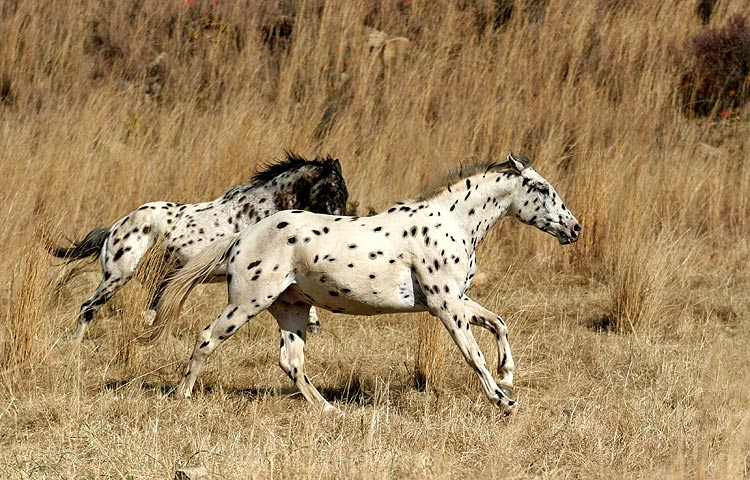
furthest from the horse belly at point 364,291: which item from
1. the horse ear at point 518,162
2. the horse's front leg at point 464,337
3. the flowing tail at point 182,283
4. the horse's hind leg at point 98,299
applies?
the horse's hind leg at point 98,299

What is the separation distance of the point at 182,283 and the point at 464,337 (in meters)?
1.71

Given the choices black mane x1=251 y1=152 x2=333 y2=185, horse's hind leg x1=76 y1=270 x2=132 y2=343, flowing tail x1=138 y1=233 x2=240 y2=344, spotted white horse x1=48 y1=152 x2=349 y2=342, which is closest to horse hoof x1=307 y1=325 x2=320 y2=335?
spotted white horse x1=48 y1=152 x2=349 y2=342

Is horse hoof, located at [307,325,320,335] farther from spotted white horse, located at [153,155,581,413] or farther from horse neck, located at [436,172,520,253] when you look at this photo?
horse neck, located at [436,172,520,253]

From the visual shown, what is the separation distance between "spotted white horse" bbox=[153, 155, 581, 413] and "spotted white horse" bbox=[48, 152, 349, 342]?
123 centimetres

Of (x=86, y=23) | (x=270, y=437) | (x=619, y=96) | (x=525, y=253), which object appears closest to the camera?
(x=270, y=437)

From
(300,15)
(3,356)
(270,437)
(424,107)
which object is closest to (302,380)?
(270,437)

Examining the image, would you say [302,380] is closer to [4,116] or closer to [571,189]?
[571,189]

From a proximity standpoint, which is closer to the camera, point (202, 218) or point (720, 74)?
point (202, 218)

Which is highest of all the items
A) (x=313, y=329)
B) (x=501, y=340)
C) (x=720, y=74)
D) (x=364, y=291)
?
(x=720, y=74)

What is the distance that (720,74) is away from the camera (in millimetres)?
13758

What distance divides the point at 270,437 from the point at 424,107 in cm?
801

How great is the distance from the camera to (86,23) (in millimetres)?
14328

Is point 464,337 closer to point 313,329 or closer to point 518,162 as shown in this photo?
point 518,162

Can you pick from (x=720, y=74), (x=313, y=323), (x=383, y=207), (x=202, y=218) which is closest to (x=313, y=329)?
(x=313, y=323)
